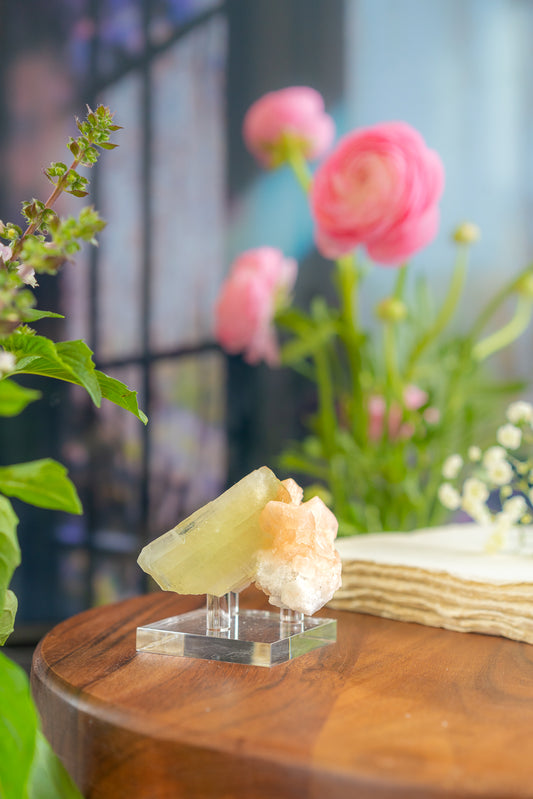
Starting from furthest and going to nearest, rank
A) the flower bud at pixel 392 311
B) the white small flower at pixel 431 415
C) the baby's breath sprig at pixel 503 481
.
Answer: the white small flower at pixel 431 415, the flower bud at pixel 392 311, the baby's breath sprig at pixel 503 481

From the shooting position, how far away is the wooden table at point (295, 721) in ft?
1.25

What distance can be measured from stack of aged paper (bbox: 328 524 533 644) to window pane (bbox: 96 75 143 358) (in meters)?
0.88

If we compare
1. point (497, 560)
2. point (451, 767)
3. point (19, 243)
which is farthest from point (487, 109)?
point (451, 767)

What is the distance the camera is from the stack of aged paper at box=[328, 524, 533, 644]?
2.16 feet

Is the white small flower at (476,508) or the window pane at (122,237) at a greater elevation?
the window pane at (122,237)

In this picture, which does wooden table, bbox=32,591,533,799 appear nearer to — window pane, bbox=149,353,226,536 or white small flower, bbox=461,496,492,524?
white small flower, bbox=461,496,492,524

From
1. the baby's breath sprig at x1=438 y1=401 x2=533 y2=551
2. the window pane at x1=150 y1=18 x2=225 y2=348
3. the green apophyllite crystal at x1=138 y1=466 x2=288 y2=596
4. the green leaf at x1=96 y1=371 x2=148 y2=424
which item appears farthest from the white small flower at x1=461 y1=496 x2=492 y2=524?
the window pane at x1=150 y1=18 x2=225 y2=348

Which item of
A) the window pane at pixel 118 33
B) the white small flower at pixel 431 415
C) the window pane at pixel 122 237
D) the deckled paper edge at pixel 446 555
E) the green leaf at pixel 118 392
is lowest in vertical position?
the deckled paper edge at pixel 446 555

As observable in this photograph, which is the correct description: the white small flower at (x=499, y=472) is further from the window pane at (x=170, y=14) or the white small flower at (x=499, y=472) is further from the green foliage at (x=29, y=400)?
the window pane at (x=170, y=14)

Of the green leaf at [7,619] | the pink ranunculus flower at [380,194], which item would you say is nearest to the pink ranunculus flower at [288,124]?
the pink ranunculus flower at [380,194]

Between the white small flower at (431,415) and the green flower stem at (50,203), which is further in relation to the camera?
the white small flower at (431,415)

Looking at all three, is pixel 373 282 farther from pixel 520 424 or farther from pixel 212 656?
pixel 212 656

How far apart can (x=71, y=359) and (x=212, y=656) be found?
23 centimetres

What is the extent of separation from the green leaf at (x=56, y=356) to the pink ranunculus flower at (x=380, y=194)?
734 mm
